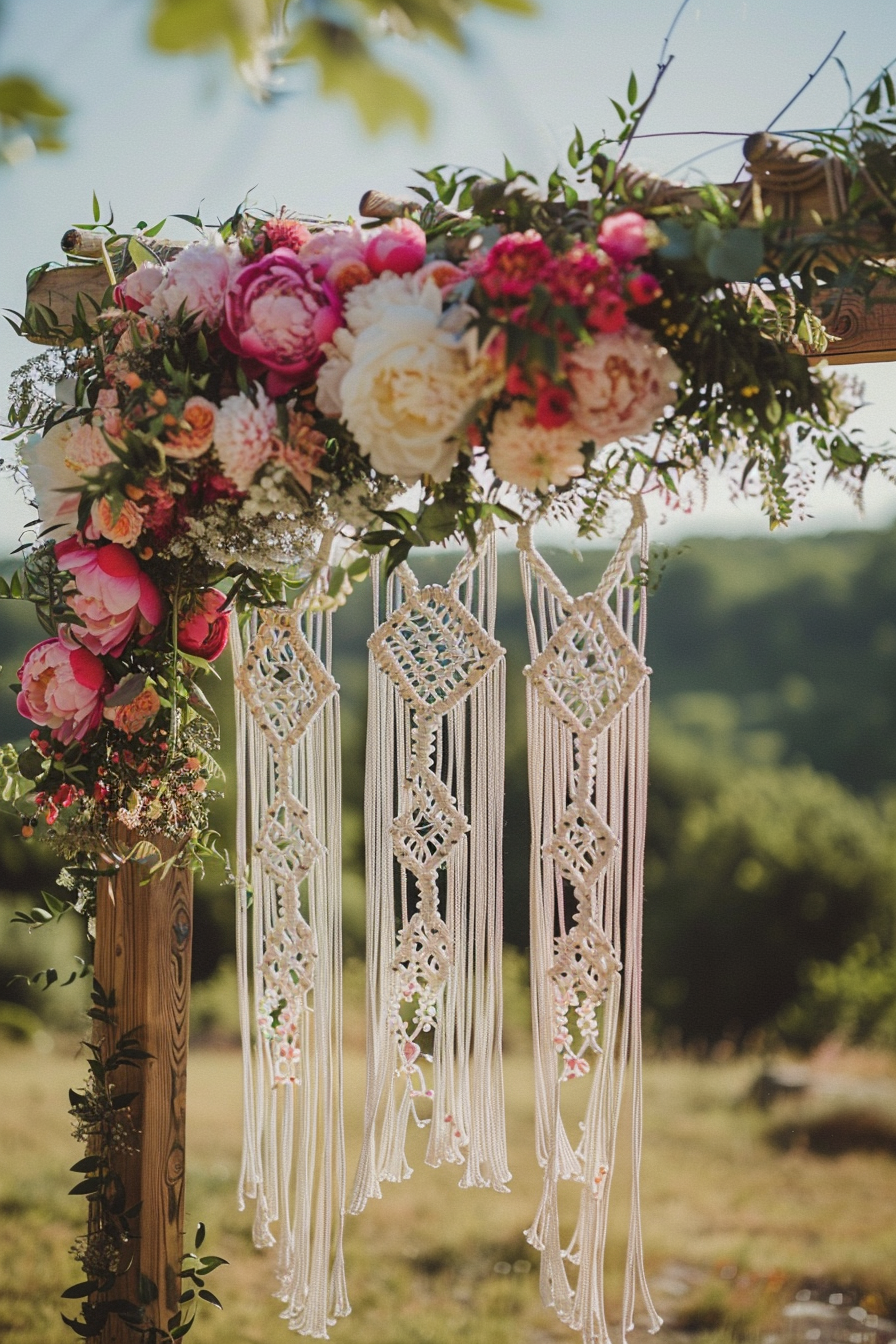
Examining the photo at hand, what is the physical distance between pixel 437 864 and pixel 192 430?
2.38 feet

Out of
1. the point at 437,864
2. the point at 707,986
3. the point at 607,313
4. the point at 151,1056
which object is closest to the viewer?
the point at 607,313

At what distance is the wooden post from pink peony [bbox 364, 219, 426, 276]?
964mm

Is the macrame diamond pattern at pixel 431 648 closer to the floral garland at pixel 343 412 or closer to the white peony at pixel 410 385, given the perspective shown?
the floral garland at pixel 343 412

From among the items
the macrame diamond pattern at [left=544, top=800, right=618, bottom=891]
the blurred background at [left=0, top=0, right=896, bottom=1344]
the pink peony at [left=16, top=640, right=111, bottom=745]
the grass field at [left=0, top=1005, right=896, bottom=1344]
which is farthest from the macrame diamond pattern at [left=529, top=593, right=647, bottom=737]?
the grass field at [left=0, top=1005, right=896, bottom=1344]

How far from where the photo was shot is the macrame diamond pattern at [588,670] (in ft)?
5.16

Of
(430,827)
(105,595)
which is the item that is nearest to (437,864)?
(430,827)

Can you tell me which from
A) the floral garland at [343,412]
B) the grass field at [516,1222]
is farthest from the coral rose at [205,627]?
the grass field at [516,1222]

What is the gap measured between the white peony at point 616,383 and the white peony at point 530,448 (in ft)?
0.09

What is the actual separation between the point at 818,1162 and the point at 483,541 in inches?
98.2

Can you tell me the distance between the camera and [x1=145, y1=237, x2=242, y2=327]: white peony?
1.50 metres

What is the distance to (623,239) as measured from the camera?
1.25m

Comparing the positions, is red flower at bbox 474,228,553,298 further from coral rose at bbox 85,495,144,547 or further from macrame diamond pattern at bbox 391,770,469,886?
macrame diamond pattern at bbox 391,770,469,886

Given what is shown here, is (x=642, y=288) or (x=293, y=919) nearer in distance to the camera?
(x=642, y=288)

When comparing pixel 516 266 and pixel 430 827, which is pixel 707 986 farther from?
pixel 516 266
